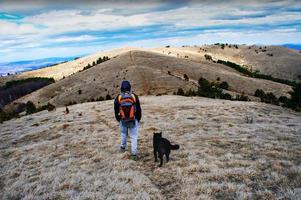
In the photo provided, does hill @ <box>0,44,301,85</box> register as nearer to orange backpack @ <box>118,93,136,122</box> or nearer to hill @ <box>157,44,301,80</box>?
hill @ <box>157,44,301,80</box>

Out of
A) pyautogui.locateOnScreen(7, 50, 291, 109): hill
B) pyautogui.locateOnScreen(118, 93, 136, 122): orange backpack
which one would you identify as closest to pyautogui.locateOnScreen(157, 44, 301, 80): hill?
pyautogui.locateOnScreen(7, 50, 291, 109): hill

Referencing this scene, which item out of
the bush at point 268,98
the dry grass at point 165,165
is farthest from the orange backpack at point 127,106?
the bush at point 268,98

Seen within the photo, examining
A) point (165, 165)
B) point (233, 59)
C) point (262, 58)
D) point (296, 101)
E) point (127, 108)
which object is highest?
point (127, 108)

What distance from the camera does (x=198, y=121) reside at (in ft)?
83.6

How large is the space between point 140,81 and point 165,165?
51.5 meters

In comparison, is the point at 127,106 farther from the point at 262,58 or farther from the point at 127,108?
the point at 262,58

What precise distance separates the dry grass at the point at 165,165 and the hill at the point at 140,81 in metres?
32.7

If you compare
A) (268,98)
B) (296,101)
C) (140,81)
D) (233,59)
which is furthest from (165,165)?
(233,59)

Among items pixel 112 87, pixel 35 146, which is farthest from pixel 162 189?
pixel 112 87

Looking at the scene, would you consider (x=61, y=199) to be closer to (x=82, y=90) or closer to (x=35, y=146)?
(x=35, y=146)

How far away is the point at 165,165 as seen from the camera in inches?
574

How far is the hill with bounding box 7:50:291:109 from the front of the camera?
6279 centimetres

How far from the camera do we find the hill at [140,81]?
6279 centimetres

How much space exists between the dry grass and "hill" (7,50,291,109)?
32.7 metres
